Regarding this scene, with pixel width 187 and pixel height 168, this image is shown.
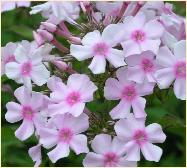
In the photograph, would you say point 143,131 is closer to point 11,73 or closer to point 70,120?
point 70,120

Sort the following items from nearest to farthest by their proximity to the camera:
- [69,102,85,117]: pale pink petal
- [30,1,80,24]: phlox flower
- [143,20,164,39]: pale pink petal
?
[69,102,85,117]: pale pink petal < [143,20,164,39]: pale pink petal < [30,1,80,24]: phlox flower

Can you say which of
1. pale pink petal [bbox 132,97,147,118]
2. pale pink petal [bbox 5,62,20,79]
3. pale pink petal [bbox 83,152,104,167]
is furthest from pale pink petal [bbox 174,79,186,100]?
pale pink petal [bbox 5,62,20,79]

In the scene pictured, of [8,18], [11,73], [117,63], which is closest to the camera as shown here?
[117,63]

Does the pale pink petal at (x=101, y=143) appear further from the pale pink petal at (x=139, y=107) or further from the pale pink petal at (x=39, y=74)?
the pale pink petal at (x=39, y=74)

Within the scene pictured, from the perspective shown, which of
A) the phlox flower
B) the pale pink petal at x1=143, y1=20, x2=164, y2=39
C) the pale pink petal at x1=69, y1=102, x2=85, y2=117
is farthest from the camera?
the phlox flower

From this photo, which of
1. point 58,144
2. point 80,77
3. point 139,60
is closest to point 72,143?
point 58,144

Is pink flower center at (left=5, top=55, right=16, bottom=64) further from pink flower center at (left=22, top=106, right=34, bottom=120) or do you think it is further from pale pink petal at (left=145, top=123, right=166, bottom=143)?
pale pink petal at (left=145, top=123, right=166, bottom=143)

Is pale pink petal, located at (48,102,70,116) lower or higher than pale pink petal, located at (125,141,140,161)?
higher

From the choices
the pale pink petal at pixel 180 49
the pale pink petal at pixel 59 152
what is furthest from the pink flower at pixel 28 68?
the pale pink petal at pixel 180 49
